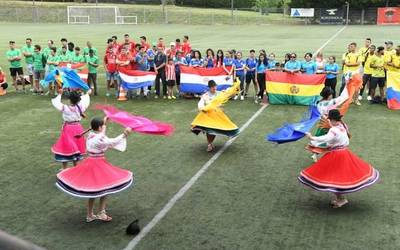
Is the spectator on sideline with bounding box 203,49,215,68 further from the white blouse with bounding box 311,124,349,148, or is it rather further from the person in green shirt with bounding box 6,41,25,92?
the white blouse with bounding box 311,124,349,148

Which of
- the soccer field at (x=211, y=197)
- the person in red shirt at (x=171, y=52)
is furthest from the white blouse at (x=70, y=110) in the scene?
the person in red shirt at (x=171, y=52)

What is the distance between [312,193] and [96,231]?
410 cm

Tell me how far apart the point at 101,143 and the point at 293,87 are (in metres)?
11.2

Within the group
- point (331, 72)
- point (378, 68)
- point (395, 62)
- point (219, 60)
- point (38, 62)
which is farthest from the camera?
point (38, 62)

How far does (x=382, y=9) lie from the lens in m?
65.5

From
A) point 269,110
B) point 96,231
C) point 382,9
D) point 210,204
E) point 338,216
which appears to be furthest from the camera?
point 382,9

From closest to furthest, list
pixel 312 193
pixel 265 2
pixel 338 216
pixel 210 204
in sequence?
pixel 338 216 < pixel 210 204 < pixel 312 193 < pixel 265 2

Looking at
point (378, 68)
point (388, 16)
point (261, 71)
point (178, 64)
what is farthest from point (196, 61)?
point (388, 16)

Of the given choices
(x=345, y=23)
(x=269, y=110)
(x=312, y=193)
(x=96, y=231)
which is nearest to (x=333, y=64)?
(x=269, y=110)

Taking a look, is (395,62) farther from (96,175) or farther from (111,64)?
(96,175)

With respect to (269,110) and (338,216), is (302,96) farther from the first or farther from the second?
(338,216)

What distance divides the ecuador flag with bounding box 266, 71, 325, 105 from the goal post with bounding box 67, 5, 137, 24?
56045mm

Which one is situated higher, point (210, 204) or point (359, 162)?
point (359, 162)

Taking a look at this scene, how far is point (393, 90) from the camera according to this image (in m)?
17.0
